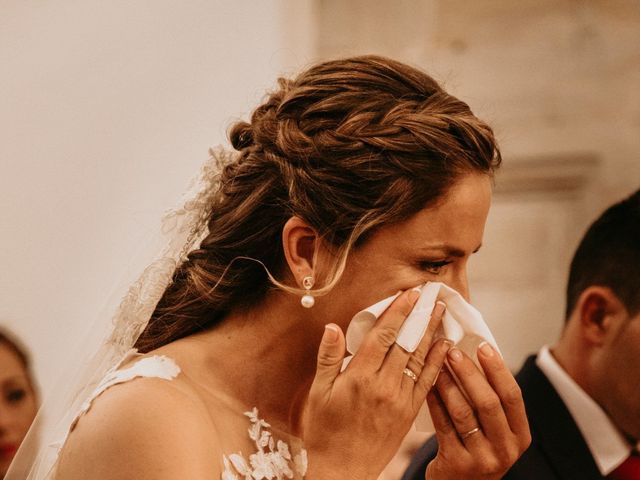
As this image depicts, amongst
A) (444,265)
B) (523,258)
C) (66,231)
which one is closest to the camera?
(444,265)

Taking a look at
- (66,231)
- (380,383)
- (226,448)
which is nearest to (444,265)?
(380,383)

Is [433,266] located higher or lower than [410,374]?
higher

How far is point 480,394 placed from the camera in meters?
1.92

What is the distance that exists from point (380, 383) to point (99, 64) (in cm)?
277

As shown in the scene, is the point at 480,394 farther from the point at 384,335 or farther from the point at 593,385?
the point at 593,385

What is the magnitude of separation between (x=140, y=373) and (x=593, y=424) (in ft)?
4.53

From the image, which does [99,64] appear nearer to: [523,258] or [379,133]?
[523,258]

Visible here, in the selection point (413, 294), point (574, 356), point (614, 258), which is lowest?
point (574, 356)

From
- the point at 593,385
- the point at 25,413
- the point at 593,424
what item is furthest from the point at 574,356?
the point at 25,413

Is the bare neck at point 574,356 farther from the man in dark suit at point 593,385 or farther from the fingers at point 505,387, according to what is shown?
the fingers at point 505,387

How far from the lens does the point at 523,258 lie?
431cm

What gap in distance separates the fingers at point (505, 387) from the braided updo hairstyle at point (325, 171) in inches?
13.0

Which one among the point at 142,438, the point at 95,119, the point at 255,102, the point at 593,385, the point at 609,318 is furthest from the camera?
the point at 95,119

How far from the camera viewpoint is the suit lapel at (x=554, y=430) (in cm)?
249
